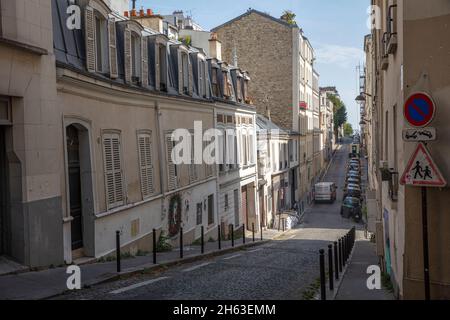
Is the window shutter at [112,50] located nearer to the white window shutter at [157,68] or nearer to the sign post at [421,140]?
the white window shutter at [157,68]

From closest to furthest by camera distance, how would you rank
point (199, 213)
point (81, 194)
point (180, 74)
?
point (81, 194) → point (180, 74) → point (199, 213)

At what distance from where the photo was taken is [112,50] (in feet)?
45.5

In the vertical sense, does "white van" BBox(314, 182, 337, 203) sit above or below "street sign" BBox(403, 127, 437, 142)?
Answer: below

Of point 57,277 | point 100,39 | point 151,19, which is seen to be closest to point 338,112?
point 151,19

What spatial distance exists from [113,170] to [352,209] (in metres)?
27.3

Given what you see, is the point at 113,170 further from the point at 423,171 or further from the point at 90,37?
the point at 423,171

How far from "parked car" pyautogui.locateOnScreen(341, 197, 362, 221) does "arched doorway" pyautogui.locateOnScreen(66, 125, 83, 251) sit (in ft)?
91.0

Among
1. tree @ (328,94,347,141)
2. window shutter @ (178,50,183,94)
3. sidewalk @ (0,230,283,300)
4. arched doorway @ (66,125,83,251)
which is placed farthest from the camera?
tree @ (328,94,347,141)

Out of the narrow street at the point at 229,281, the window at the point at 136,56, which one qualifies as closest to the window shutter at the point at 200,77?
the window at the point at 136,56

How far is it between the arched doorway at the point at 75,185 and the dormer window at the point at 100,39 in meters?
1.70

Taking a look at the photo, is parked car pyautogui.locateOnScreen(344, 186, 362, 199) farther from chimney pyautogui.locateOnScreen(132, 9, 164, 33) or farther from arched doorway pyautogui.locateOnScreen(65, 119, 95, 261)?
arched doorway pyautogui.locateOnScreen(65, 119, 95, 261)

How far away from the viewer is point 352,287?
9773 mm

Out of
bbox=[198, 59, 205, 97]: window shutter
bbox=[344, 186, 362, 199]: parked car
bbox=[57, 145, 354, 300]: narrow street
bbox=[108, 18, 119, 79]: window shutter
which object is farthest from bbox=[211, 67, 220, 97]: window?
bbox=[344, 186, 362, 199]: parked car

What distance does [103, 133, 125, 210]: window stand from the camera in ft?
43.0
